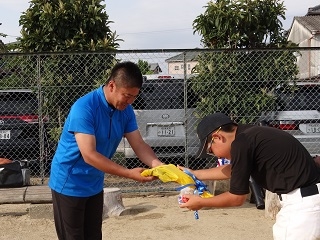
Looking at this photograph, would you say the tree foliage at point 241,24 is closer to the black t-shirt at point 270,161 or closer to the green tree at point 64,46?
the green tree at point 64,46

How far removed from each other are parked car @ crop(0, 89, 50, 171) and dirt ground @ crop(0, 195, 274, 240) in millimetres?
1443

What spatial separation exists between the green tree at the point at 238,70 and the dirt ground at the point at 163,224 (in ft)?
5.66

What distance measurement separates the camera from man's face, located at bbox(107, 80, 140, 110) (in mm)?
3888

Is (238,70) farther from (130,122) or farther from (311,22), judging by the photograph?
(311,22)

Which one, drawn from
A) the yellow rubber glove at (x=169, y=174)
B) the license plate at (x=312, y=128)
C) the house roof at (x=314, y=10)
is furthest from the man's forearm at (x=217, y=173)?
the house roof at (x=314, y=10)

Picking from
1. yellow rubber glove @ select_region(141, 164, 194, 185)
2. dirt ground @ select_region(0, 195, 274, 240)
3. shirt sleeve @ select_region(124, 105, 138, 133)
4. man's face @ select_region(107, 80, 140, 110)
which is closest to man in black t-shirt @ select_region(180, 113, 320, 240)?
yellow rubber glove @ select_region(141, 164, 194, 185)

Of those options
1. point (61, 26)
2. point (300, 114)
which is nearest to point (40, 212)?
point (61, 26)

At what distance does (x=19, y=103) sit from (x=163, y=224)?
Answer: 11.9ft

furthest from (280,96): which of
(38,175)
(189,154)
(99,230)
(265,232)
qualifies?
(99,230)

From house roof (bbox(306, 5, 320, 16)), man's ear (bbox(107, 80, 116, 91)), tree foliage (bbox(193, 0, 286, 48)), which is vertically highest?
house roof (bbox(306, 5, 320, 16))

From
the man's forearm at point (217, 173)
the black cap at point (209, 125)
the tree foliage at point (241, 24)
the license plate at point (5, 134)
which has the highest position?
the tree foliage at point (241, 24)

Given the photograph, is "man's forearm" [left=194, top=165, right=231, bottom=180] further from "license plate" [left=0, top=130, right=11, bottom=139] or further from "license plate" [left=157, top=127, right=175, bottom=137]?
"license plate" [left=0, top=130, right=11, bottom=139]

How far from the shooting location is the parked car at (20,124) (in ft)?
30.2

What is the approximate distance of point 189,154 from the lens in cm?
886
